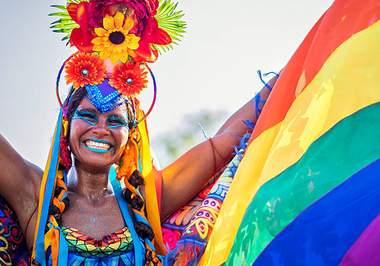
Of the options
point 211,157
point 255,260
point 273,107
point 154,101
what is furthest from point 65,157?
point 255,260

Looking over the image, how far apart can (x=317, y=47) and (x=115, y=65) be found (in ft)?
3.67

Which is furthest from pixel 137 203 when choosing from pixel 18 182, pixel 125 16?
pixel 125 16

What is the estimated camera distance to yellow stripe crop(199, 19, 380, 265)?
6.00 feet

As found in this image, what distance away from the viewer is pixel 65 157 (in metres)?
2.76

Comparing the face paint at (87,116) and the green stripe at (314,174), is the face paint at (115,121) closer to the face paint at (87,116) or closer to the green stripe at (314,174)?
the face paint at (87,116)

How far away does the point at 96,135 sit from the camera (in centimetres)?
269

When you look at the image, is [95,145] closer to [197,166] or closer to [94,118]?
[94,118]

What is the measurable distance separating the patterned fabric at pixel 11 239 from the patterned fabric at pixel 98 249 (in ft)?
0.80

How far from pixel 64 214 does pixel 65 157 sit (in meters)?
0.29

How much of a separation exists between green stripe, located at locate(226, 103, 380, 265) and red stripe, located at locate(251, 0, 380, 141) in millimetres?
313

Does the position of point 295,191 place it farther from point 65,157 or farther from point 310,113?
point 65,157

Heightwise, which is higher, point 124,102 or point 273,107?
point 124,102

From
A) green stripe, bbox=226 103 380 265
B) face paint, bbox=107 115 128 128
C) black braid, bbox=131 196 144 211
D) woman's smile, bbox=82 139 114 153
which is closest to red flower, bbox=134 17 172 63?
face paint, bbox=107 115 128 128

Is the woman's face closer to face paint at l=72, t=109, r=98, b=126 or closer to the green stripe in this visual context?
face paint at l=72, t=109, r=98, b=126
